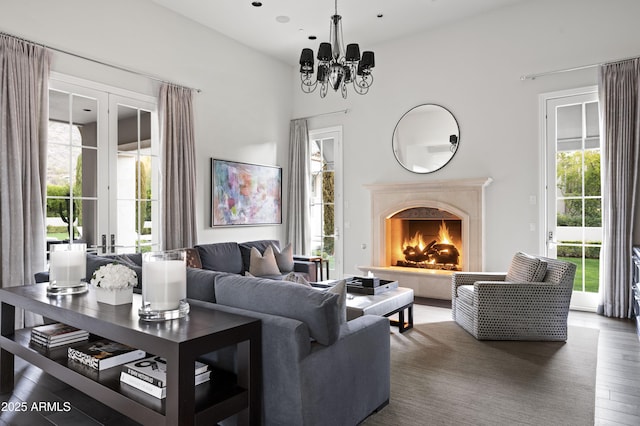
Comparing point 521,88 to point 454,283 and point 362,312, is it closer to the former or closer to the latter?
point 454,283

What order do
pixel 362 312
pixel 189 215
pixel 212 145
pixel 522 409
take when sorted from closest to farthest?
pixel 522 409 < pixel 362 312 < pixel 189 215 < pixel 212 145

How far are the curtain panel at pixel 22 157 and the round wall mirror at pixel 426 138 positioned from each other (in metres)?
4.53

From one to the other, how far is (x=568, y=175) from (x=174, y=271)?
4925 mm

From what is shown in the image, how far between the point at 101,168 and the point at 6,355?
2.53m

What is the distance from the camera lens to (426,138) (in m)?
6.16

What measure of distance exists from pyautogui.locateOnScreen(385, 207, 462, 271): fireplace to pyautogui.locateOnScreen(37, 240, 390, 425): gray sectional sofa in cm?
377

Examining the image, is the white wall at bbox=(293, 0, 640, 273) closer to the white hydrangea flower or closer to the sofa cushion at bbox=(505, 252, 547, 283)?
the sofa cushion at bbox=(505, 252, 547, 283)

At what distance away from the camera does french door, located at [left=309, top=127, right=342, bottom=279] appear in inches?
277

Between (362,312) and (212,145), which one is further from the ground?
(212,145)

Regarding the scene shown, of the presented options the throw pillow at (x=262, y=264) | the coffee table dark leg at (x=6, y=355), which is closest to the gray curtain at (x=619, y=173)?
the throw pillow at (x=262, y=264)

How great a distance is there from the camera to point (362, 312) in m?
3.51

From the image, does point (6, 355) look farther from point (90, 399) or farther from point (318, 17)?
point (318, 17)

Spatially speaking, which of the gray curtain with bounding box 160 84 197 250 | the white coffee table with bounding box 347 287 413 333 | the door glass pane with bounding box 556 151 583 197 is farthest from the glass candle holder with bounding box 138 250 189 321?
the door glass pane with bounding box 556 151 583 197

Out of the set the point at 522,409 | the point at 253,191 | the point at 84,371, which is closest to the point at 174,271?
the point at 84,371
